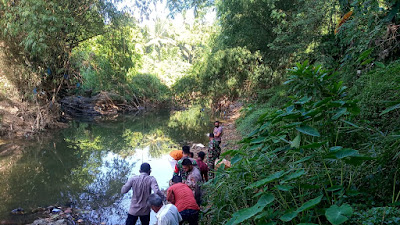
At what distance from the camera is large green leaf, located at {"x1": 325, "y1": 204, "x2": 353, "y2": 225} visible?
1.95 m

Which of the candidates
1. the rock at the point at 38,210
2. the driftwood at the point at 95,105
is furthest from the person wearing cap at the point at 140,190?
the driftwood at the point at 95,105

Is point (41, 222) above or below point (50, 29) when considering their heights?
below

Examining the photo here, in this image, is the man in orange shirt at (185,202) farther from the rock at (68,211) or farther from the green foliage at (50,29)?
the green foliage at (50,29)

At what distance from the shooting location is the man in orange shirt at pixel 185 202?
3652 millimetres

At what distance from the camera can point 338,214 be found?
2021mm

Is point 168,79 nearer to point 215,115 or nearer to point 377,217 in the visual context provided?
point 215,115

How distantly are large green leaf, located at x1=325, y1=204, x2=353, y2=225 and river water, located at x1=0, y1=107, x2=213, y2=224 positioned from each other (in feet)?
16.0

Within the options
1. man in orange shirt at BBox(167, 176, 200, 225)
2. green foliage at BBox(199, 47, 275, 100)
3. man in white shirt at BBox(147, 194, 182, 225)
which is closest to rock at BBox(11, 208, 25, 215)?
man in orange shirt at BBox(167, 176, 200, 225)

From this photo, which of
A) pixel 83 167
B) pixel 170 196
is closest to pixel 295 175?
pixel 170 196

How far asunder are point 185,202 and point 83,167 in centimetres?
726

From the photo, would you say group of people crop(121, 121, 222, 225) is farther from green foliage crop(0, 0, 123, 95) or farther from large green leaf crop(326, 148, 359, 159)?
green foliage crop(0, 0, 123, 95)

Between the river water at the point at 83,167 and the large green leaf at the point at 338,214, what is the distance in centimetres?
487

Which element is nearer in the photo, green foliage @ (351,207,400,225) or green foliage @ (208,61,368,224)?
green foliage @ (351,207,400,225)

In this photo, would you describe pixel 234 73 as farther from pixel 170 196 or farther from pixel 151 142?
pixel 170 196
